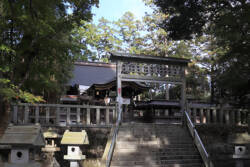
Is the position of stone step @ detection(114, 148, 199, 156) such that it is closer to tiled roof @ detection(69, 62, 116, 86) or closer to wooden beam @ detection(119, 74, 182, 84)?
wooden beam @ detection(119, 74, 182, 84)

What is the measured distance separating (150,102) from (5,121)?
31.3ft

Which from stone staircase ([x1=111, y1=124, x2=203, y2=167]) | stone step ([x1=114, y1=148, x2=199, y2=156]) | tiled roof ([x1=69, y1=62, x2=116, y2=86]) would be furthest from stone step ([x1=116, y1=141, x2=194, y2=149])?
tiled roof ([x1=69, y1=62, x2=116, y2=86])

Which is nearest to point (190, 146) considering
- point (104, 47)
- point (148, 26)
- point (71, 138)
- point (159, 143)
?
point (159, 143)

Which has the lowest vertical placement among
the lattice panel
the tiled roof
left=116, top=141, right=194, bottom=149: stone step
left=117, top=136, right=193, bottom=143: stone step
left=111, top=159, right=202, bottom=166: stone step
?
left=111, top=159, right=202, bottom=166: stone step

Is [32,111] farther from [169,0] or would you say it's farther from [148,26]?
[148,26]

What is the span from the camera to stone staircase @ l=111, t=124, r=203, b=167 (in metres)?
8.59

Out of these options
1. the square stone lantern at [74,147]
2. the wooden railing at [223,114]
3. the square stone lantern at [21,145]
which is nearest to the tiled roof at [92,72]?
the wooden railing at [223,114]

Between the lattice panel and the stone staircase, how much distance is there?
2.59m

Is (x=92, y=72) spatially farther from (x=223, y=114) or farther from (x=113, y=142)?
(x=113, y=142)

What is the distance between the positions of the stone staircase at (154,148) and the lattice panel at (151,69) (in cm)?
Result: 259

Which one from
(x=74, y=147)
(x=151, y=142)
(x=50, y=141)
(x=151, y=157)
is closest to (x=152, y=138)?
(x=151, y=142)

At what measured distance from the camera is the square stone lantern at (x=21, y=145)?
234 inches

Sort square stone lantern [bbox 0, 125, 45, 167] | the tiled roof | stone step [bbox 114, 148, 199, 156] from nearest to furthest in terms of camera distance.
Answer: square stone lantern [bbox 0, 125, 45, 167]
stone step [bbox 114, 148, 199, 156]
the tiled roof

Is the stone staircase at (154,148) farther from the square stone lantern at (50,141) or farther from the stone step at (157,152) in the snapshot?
the square stone lantern at (50,141)
